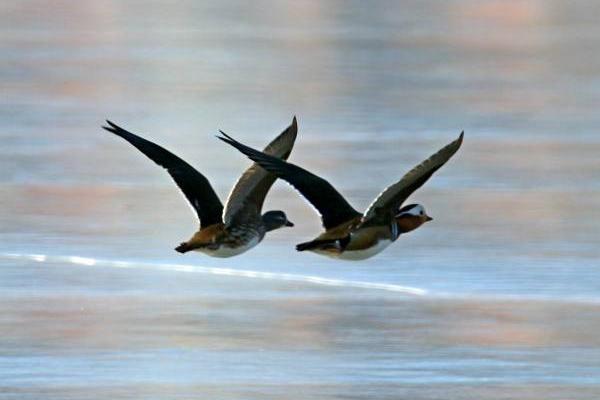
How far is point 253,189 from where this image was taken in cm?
830

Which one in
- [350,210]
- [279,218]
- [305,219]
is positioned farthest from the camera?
[305,219]

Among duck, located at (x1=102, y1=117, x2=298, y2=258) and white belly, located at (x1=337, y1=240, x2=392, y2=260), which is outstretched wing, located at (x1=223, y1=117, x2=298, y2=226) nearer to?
duck, located at (x1=102, y1=117, x2=298, y2=258)

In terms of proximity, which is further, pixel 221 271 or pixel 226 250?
pixel 221 271

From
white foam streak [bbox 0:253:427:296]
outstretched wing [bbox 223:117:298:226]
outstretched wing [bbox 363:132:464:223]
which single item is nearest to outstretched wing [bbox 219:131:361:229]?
outstretched wing [bbox 363:132:464:223]

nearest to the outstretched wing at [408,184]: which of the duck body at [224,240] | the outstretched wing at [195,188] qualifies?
the duck body at [224,240]

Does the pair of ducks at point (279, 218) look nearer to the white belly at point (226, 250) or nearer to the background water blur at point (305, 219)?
the white belly at point (226, 250)

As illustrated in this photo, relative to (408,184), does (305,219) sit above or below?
above

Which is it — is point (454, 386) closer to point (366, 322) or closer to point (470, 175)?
point (366, 322)

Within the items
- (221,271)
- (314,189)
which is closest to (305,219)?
(221,271)

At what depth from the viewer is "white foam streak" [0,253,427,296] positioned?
1112 centimetres

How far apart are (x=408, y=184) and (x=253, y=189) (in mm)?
815

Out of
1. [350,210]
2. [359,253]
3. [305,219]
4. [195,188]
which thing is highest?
[305,219]

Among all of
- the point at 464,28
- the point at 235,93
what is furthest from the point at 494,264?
the point at 464,28

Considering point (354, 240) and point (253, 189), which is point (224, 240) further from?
point (354, 240)
